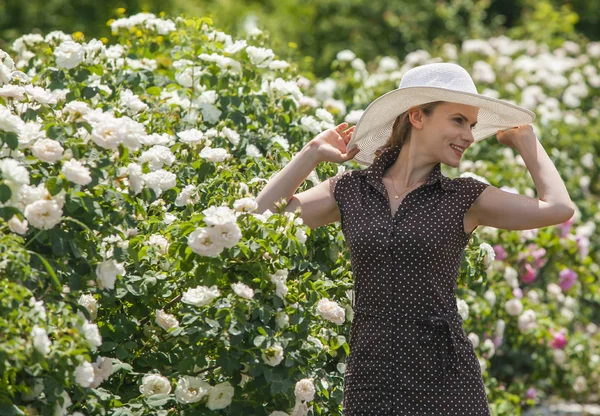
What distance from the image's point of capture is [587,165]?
22.7 ft

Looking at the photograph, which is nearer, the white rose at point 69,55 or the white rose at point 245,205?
the white rose at point 245,205

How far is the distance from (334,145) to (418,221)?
0.43 metres

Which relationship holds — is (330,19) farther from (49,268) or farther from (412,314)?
(49,268)

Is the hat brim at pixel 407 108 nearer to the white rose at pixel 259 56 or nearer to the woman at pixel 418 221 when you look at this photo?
the woman at pixel 418 221

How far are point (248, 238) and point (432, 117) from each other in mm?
630

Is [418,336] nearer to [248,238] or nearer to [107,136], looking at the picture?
[248,238]

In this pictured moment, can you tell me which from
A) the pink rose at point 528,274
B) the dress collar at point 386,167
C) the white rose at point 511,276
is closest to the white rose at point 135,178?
the dress collar at point 386,167

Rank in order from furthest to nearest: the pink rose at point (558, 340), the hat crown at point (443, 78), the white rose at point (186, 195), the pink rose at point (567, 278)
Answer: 1. the pink rose at point (567, 278)
2. the pink rose at point (558, 340)
3. the white rose at point (186, 195)
4. the hat crown at point (443, 78)

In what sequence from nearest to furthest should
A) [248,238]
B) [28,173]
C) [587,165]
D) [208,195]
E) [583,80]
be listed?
[28,173] < [248,238] < [208,195] < [587,165] < [583,80]

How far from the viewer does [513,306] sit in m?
5.10

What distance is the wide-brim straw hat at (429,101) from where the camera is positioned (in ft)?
10.0

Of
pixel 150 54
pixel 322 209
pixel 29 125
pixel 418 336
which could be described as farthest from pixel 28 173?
pixel 150 54

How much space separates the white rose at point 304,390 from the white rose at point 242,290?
0.94 ft

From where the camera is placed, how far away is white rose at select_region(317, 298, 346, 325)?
3.04 meters
